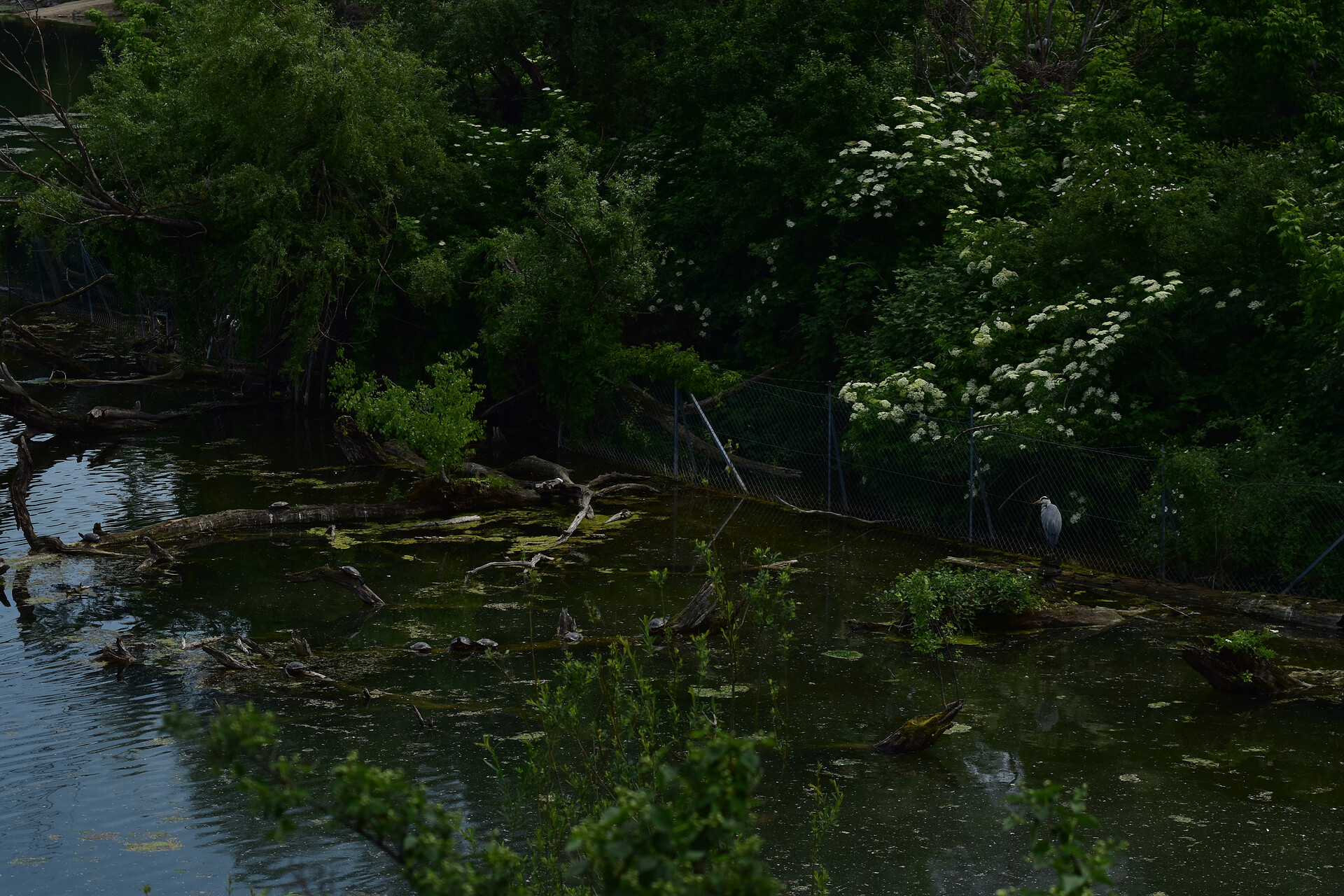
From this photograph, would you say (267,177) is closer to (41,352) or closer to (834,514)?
(41,352)

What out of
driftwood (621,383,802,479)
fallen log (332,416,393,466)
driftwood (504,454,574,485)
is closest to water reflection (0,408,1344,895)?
driftwood (621,383,802,479)

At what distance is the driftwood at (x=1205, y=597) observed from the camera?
458 inches

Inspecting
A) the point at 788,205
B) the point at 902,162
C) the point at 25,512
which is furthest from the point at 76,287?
the point at 902,162

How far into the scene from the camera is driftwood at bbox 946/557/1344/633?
11633 mm

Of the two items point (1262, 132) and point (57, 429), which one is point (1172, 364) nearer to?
point (1262, 132)

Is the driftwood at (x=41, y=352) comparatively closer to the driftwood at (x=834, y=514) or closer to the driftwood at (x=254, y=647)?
the driftwood at (x=254, y=647)

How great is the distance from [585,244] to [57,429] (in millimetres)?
9421

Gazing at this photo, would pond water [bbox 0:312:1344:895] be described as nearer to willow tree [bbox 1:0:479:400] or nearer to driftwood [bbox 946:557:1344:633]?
driftwood [bbox 946:557:1344:633]

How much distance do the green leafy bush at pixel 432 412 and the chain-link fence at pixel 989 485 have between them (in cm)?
316

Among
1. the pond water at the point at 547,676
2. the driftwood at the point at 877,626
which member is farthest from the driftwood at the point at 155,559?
the driftwood at the point at 877,626

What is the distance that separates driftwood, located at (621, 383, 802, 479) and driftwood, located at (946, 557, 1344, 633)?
165 inches

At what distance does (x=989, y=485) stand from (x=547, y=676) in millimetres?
6655

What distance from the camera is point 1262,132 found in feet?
62.0

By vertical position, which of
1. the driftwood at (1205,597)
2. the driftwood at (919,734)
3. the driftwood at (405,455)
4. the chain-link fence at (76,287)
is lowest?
the driftwood at (1205,597)
